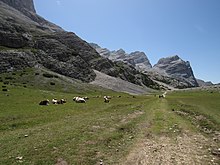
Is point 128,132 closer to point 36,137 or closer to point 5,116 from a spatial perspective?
point 36,137

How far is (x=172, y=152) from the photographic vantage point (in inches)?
753

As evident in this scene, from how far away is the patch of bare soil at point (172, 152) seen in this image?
56.1ft

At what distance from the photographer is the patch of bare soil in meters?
17.1

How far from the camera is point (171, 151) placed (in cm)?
1939

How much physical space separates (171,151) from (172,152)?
266 mm

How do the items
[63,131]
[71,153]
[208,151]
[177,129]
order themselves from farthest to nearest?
[177,129] < [63,131] < [208,151] < [71,153]

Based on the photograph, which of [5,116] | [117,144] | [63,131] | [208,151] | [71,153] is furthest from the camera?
[5,116]

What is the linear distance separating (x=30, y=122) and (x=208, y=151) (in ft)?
65.6

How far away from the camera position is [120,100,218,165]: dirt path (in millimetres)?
17109

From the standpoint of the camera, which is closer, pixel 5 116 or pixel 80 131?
pixel 80 131

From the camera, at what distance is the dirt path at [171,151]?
56.1 ft

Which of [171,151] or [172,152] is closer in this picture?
[172,152]

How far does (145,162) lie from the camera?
55.3 feet

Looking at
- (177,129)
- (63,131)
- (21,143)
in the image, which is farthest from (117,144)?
(177,129)
